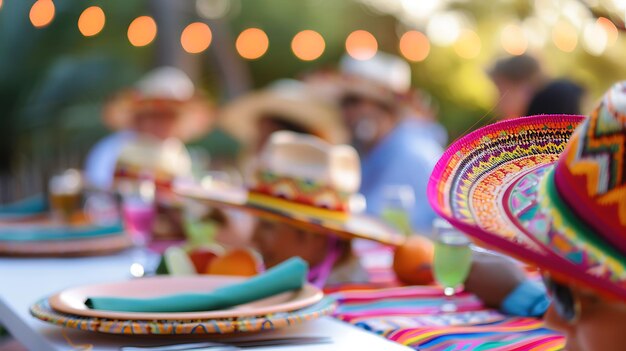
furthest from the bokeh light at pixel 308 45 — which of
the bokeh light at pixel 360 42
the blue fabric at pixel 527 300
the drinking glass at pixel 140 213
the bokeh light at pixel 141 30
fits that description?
the blue fabric at pixel 527 300

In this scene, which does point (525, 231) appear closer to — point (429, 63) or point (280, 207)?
point (280, 207)

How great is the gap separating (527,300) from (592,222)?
0.62m

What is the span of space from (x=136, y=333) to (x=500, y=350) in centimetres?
47

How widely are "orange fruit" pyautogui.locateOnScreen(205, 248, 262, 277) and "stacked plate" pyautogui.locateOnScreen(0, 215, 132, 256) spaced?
2.14 feet

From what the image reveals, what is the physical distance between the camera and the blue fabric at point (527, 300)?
1345 mm

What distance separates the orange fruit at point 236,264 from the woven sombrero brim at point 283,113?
1.24 metres

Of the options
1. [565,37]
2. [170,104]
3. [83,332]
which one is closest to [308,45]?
[565,37]

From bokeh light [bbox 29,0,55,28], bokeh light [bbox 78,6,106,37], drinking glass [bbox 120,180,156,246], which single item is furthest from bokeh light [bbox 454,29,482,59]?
drinking glass [bbox 120,180,156,246]

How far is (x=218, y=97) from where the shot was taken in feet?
34.7

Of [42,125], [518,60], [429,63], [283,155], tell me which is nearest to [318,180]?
[283,155]

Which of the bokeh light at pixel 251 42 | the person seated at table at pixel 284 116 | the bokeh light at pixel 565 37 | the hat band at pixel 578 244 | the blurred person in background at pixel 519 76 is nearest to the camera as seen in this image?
the hat band at pixel 578 244

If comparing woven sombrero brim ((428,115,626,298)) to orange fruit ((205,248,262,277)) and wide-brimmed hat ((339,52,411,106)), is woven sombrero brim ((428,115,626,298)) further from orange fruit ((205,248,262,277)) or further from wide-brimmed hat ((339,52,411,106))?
wide-brimmed hat ((339,52,411,106))

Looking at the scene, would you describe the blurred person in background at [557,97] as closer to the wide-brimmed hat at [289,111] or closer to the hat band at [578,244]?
the wide-brimmed hat at [289,111]

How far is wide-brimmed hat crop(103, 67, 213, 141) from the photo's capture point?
179 inches
